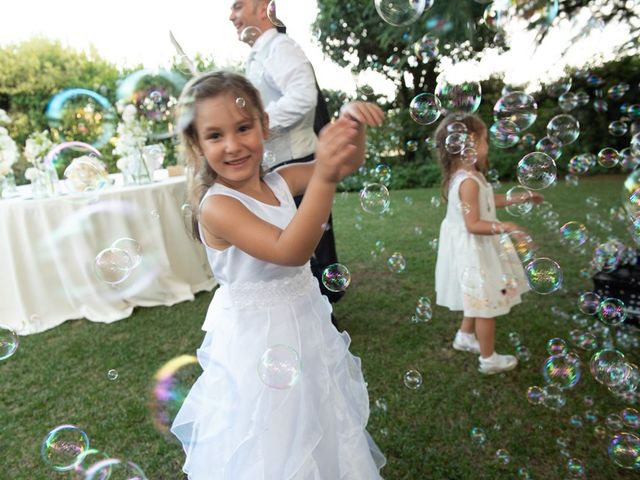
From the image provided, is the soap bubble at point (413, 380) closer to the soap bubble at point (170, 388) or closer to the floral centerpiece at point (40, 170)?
the soap bubble at point (170, 388)

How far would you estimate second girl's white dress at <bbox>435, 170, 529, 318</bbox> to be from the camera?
2494 mm

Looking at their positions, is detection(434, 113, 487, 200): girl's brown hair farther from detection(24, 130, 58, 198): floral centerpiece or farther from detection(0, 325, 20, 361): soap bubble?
detection(24, 130, 58, 198): floral centerpiece

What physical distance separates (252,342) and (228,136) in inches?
23.0

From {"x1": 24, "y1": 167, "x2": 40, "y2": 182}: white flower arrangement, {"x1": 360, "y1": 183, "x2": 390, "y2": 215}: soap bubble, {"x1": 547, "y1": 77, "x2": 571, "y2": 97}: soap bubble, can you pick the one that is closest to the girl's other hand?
{"x1": 360, "y1": 183, "x2": 390, "y2": 215}: soap bubble

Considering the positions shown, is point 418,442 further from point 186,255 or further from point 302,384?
point 186,255

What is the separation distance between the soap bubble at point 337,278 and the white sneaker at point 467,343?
1151mm

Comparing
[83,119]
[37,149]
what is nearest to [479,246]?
[37,149]

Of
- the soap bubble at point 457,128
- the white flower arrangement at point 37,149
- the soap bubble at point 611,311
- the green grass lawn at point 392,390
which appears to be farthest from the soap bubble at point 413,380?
the white flower arrangement at point 37,149

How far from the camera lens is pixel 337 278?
205 cm

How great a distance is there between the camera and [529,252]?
7.20 feet

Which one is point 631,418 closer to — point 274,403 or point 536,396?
point 536,396

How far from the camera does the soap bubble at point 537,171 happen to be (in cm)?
221

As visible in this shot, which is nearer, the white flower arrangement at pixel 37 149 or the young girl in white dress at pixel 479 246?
the young girl in white dress at pixel 479 246

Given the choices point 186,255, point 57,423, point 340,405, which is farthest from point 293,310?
point 186,255
